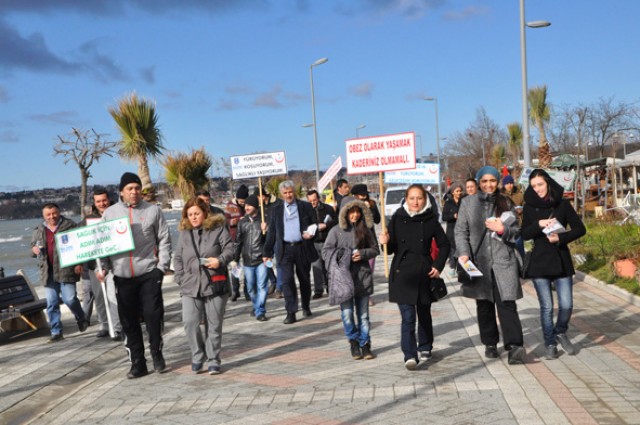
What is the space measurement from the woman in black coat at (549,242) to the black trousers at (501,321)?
0.37 m

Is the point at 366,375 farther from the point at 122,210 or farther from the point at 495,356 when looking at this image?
the point at 122,210

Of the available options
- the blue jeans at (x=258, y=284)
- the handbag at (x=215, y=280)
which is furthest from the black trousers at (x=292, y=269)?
the handbag at (x=215, y=280)

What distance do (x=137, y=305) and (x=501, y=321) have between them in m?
3.56

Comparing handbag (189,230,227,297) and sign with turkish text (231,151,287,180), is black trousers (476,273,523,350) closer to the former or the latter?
handbag (189,230,227,297)

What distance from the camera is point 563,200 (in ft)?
23.3

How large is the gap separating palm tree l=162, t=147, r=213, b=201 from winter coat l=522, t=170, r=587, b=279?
15.5m

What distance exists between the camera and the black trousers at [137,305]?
739 centimetres

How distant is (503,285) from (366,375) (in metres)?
1.50

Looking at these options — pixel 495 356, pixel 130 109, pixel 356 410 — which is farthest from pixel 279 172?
pixel 356 410

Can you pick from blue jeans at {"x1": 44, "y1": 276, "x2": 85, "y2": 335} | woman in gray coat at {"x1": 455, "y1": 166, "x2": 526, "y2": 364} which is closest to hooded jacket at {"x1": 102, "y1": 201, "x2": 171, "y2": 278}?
blue jeans at {"x1": 44, "y1": 276, "x2": 85, "y2": 335}

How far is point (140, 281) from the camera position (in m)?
7.44

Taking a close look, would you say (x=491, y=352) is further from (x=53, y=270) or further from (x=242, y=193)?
(x=242, y=193)

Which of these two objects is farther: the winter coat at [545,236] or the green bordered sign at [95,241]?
the green bordered sign at [95,241]

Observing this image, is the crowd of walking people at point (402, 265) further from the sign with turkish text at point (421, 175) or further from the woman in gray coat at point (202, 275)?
the sign with turkish text at point (421, 175)
